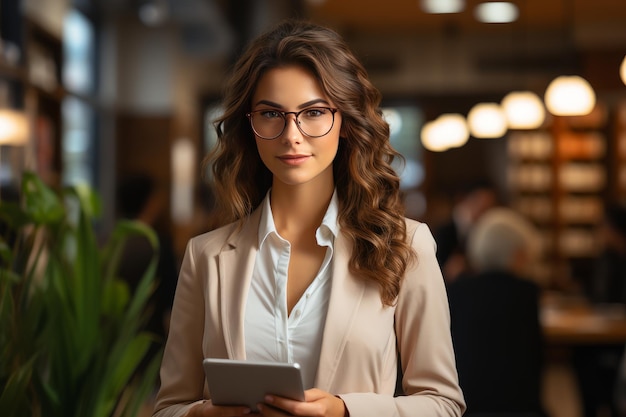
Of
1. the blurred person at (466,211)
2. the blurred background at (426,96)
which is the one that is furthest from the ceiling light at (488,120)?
the blurred person at (466,211)

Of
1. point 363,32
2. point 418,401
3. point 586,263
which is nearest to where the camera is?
point 418,401

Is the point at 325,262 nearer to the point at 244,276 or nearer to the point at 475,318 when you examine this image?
the point at 244,276

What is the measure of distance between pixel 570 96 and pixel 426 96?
5.28 metres

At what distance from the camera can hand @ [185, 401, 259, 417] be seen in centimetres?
165

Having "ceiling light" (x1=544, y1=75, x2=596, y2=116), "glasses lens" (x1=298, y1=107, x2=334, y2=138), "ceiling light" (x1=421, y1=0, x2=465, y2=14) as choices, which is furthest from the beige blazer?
"ceiling light" (x1=421, y1=0, x2=465, y2=14)

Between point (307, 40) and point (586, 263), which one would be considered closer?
point (307, 40)

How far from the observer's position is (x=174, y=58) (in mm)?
11336

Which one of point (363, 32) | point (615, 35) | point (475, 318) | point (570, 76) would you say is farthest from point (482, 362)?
point (363, 32)

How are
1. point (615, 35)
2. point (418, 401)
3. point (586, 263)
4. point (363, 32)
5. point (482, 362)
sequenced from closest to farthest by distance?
point (418, 401)
point (482, 362)
point (615, 35)
point (586, 263)
point (363, 32)

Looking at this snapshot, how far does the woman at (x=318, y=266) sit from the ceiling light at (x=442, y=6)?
8282 mm

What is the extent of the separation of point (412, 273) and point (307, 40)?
466 mm

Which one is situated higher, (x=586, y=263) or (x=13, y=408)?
(x=13, y=408)

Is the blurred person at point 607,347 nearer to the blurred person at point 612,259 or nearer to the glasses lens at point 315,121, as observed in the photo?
the blurred person at point 612,259

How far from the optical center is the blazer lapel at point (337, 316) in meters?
1.72
